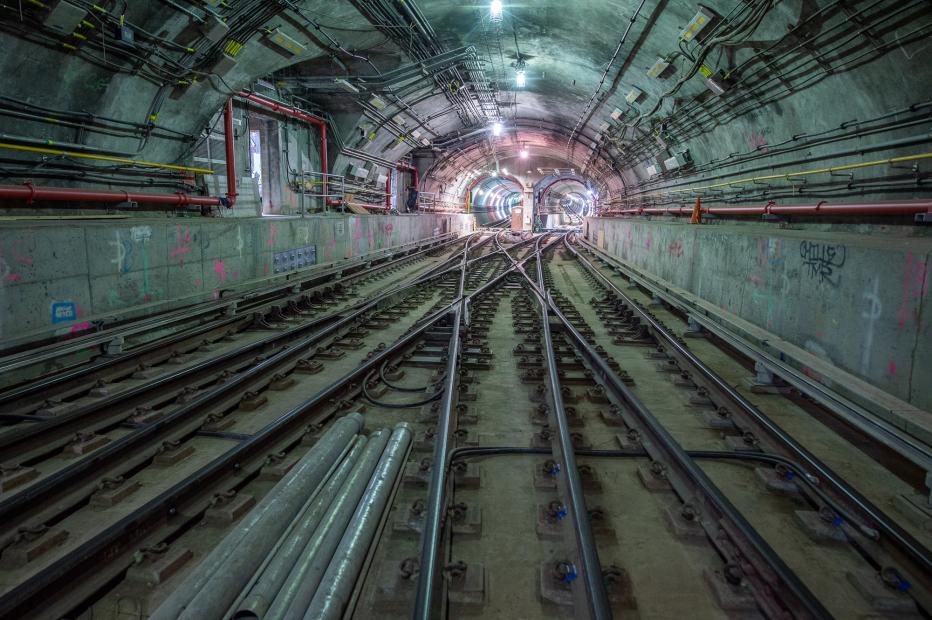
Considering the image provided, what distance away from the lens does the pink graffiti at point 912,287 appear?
3.91m

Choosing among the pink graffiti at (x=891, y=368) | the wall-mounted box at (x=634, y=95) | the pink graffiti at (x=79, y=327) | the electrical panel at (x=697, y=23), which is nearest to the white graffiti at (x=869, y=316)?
the pink graffiti at (x=891, y=368)

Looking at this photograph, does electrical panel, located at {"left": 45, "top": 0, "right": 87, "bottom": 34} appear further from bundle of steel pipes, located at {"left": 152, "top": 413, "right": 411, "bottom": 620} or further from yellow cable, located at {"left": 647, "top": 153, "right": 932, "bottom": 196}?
yellow cable, located at {"left": 647, "top": 153, "right": 932, "bottom": 196}

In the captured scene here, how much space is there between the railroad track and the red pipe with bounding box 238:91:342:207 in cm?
959

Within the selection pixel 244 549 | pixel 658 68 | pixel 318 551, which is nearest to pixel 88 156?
pixel 244 549

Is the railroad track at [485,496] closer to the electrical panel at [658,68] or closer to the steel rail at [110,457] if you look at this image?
the steel rail at [110,457]

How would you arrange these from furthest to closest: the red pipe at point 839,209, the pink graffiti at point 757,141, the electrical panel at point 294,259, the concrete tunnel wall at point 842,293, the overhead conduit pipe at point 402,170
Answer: the overhead conduit pipe at point 402,170, the electrical panel at point 294,259, the pink graffiti at point 757,141, the red pipe at point 839,209, the concrete tunnel wall at point 842,293

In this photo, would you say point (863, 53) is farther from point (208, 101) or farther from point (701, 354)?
point (208, 101)

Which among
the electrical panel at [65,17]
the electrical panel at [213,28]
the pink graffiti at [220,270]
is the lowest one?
the pink graffiti at [220,270]

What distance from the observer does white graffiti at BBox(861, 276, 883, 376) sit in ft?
14.6

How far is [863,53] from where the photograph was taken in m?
5.93

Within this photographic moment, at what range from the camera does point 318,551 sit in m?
2.40

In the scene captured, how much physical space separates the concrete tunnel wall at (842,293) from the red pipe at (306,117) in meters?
11.2

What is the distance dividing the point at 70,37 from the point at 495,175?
34499 millimetres

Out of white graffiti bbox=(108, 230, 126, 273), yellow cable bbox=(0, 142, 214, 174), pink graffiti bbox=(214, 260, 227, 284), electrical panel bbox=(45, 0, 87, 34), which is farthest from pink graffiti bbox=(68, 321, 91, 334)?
electrical panel bbox=(45, 0, 87, 34)
